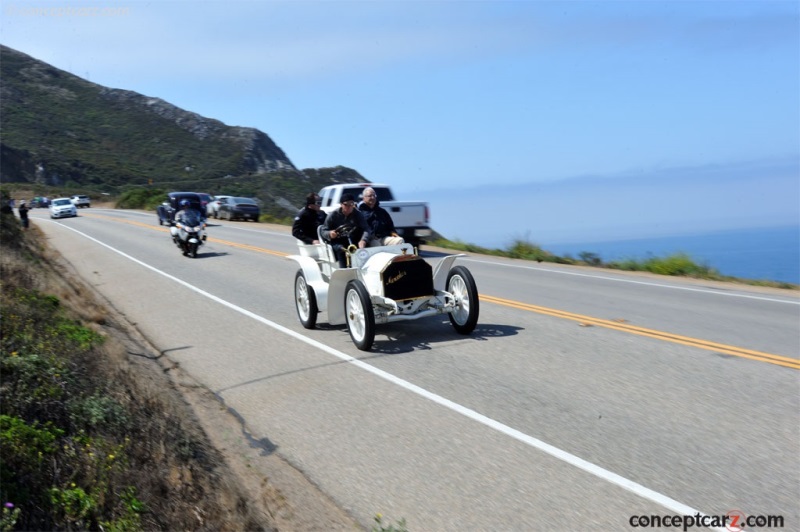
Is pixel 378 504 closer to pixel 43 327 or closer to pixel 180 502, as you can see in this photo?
pixel 180 502

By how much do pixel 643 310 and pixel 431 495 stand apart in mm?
8070

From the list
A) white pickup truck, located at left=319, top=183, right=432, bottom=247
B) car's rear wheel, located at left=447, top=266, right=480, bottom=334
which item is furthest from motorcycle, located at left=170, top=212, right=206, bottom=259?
car's rear wheel, located at left=447, top=266, right=480, bottom=334

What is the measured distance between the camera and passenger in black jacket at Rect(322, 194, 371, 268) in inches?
422

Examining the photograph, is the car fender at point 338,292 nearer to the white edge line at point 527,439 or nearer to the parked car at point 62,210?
the white edge line at point 527,439

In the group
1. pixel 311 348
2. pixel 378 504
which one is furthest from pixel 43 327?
pixel 378 504

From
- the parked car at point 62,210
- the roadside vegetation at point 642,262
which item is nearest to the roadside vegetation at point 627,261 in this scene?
the roadside vegetation at point 642,262

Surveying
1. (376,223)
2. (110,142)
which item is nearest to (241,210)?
(376,223)

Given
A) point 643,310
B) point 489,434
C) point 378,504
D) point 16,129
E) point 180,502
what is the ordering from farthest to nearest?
point 16,129 < point 643,310 < point 489,434 < point 378,504 < point 180,502

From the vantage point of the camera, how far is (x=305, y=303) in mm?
11133

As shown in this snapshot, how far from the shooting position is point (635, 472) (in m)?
5.23

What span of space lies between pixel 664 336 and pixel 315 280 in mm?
4909

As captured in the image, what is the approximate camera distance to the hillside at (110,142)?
3467 inches

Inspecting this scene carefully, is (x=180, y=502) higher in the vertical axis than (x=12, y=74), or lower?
lower

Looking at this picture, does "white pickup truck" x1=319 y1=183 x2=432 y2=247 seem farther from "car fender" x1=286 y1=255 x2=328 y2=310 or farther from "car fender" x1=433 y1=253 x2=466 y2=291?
"car fender" x1=433 y1=253 x2=466 y2=291
